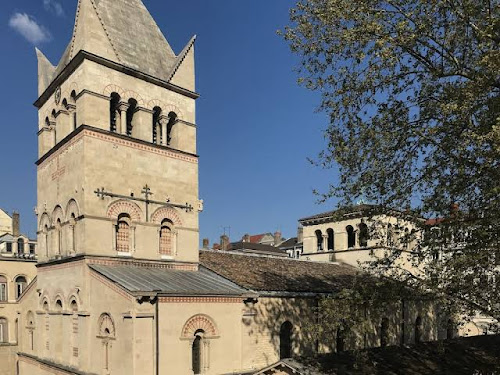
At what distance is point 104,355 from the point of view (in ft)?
58.1

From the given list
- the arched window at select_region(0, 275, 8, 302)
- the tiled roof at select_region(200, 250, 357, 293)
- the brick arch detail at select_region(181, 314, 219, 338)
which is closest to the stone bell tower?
the tiled roof at select_region(200, 250, 357, 293)

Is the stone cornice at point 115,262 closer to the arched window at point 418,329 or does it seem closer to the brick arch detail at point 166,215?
the brick arch detail at point 166,215

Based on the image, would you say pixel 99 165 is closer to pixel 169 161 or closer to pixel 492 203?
pixel 169 161

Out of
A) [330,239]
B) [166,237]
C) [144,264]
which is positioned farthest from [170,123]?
[330,239]

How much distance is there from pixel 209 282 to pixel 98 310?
489cm

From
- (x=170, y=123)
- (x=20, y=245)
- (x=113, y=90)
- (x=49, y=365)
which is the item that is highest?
(x=113, y=90)

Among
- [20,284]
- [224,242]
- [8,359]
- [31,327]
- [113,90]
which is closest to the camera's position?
[113,90]

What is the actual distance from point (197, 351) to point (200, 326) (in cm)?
109

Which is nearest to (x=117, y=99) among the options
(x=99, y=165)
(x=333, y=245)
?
(x=99, y=165)

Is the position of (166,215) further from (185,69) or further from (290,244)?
(290,244)

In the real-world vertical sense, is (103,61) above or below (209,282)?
above

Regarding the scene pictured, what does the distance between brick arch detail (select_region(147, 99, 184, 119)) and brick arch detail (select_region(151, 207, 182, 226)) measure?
16.2 feet

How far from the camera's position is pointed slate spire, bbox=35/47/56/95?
78.7ft

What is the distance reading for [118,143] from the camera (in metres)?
20.7
